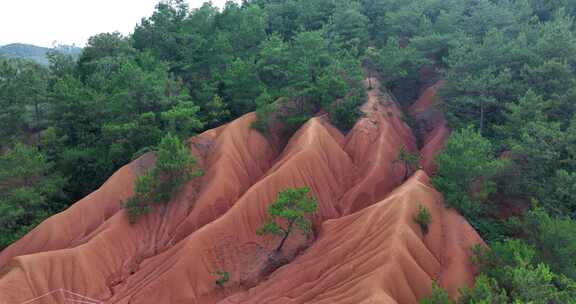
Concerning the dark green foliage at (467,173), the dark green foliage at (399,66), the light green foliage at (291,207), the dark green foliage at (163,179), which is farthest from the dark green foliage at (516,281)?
the dark green foliage at (399,66)

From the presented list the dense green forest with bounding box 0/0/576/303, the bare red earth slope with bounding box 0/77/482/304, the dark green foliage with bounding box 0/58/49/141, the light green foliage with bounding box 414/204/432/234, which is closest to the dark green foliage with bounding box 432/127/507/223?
the dense green forest with bounding box 0/0/576/303

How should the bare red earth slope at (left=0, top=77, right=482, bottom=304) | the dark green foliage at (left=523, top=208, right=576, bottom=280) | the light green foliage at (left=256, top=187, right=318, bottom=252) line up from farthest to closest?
the light green foliage at (left=256, top=187, right=318, bottom=252) < the bare red earth slope at (left=0, top=77, right=482, bottom=304) < the dark green foliage at (left=523, top=208, right=576, bottom=280)

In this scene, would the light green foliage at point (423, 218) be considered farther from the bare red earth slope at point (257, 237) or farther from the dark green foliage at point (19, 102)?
the dark green foliage at point (19, 102)

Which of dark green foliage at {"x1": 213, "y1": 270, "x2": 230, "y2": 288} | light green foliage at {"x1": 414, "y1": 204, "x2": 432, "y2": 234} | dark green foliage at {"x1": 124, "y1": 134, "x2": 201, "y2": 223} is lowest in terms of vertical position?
dark green foliage at {"x1": 213, "y1": 270, "x2": 230, "y2": 288}

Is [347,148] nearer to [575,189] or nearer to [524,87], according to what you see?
[524,87]

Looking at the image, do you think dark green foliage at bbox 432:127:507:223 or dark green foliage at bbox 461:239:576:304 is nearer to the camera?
dark green foliage at bbox 461:239:576:304

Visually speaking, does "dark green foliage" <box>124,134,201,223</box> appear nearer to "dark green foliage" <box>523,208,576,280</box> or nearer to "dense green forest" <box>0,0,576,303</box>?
"dense green forest" <box>0,0,576,303</box>

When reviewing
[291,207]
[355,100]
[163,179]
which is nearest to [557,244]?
[291,207]

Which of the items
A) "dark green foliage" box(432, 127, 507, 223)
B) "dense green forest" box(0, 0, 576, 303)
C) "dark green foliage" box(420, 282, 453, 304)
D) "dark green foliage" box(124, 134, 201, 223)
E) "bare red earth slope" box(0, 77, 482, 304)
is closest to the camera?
"dark green foliage" box(420, 282, 453, 304)
